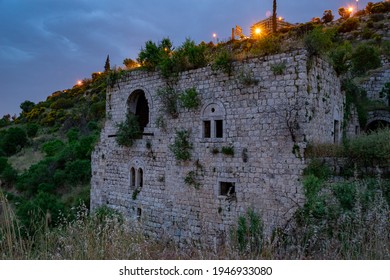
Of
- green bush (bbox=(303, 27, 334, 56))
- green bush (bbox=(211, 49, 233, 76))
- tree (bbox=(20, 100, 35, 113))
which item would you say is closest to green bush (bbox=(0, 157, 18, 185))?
green bush (bbox=(211, 49, 233, 76))

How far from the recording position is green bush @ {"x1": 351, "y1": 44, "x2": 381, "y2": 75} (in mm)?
19125

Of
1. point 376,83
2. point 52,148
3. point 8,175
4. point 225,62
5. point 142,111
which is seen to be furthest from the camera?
point 52,148

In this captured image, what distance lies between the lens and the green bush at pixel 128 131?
1192 centimetres

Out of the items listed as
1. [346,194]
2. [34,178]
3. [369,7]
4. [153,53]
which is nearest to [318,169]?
[346,194]

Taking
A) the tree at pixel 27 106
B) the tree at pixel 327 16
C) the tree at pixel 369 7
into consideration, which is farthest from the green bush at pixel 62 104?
the tree at pixel 369 7

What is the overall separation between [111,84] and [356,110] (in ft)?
33.5

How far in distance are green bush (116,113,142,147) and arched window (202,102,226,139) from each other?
305 cm

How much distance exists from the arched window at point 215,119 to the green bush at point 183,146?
599 millimetres

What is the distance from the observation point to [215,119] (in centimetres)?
966

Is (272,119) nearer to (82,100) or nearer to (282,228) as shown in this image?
(282,228)

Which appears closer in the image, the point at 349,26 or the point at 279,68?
the point at 279,68

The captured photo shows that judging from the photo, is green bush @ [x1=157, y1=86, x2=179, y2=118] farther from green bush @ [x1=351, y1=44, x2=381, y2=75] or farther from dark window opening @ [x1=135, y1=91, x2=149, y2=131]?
green bush @ [x1=351, y1=44, x2=381, y2=75]

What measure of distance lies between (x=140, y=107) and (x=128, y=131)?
133cm

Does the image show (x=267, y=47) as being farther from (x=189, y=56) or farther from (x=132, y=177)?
(x=132, y=177)
